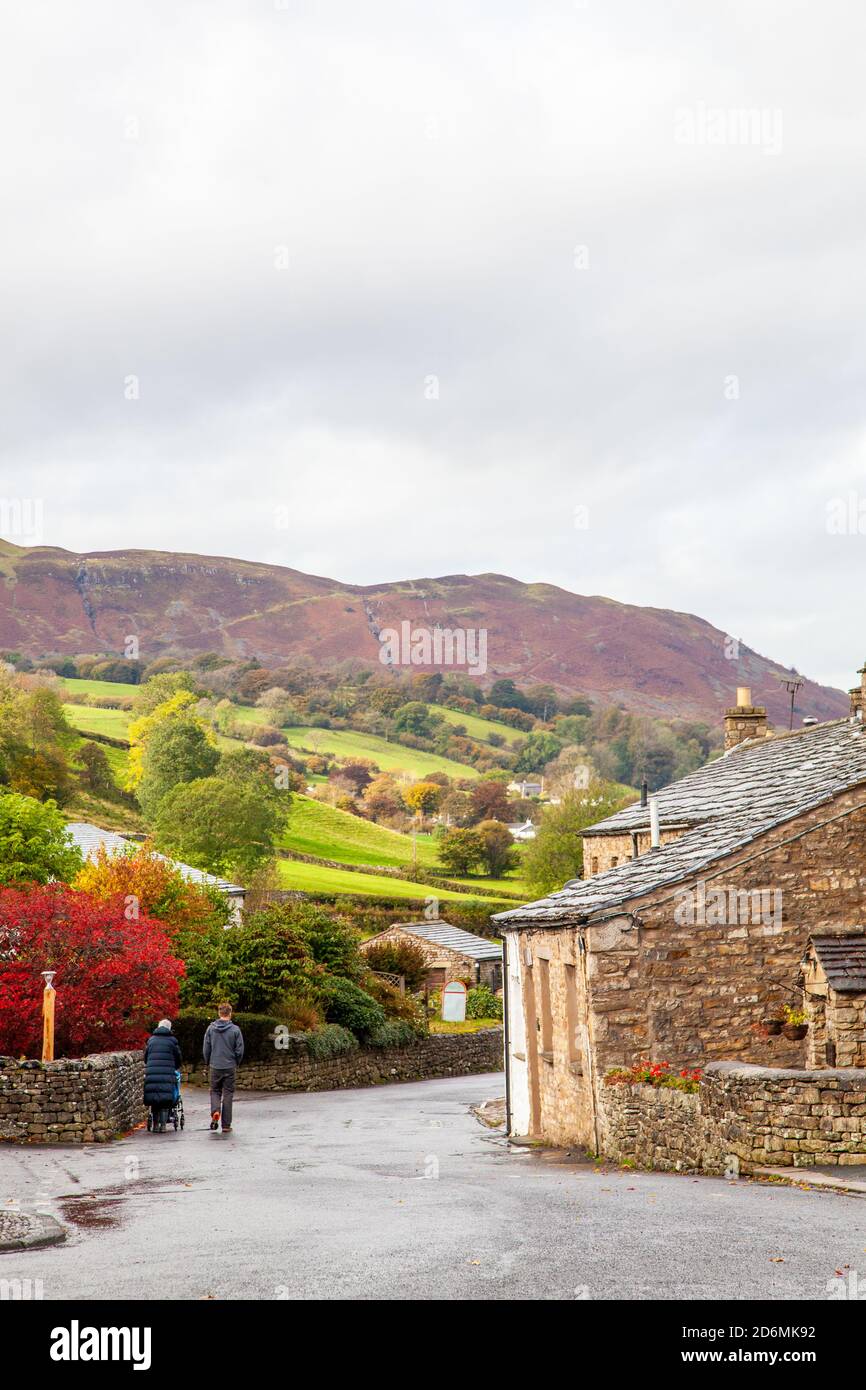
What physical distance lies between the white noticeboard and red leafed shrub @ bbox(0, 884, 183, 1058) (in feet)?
88.0

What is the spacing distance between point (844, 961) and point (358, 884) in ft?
225

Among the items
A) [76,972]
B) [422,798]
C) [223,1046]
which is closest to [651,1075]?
[223,1046]

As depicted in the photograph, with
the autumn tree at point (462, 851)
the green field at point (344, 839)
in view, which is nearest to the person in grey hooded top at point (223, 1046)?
the green field at point (344, 839)

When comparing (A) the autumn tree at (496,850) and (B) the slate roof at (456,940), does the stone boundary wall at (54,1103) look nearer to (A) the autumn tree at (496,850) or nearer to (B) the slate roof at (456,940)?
(B) the slate roof at (456,940)

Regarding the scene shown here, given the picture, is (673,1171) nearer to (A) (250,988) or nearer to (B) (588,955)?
(B) (588,955)

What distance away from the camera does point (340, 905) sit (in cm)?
6788

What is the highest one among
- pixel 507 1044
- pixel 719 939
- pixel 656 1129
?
pixel 719 939

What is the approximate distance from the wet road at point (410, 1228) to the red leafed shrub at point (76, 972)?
4.26 m

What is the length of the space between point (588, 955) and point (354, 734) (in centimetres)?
15668

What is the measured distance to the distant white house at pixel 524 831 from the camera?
378 feet

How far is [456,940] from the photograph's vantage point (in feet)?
190

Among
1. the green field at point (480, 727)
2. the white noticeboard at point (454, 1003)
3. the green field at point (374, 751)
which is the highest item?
the green field at point (480, 727)

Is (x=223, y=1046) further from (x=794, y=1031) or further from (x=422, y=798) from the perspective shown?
(x=422, y=798)
